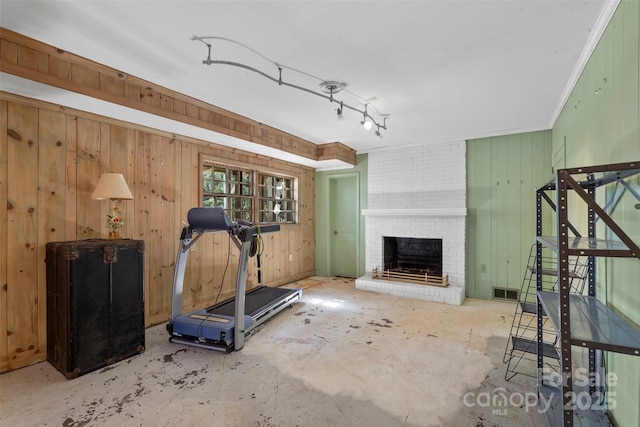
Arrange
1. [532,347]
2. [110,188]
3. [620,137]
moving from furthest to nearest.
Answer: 1. [110,188]
2. [532,347]
3. [620,137]

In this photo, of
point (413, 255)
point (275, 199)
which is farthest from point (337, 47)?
point (413, 255)

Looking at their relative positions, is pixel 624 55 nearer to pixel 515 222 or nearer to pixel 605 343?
pixel 605 343

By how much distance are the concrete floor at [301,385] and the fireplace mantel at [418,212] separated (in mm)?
1777

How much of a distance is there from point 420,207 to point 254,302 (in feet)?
10.1

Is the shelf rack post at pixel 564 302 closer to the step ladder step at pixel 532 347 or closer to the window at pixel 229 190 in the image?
the step ladder step at pixel 532 347

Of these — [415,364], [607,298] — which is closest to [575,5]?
[607,298]

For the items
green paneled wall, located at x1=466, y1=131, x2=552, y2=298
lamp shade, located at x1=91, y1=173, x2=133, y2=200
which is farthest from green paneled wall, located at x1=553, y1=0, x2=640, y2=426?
lamp shade, located at x1=91, y1=173, x2=133, y2=200

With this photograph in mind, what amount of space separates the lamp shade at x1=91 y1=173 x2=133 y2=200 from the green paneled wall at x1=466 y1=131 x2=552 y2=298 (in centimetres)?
460

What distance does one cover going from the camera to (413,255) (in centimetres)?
524

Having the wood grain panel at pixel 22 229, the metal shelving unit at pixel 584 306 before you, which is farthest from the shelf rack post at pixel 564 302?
the wood grain panel at pixel 22 229

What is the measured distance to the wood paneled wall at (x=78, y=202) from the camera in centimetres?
240

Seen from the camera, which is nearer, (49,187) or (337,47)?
(337,47)

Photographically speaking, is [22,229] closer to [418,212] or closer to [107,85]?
[107,85]

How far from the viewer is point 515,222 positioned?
4297 mm
